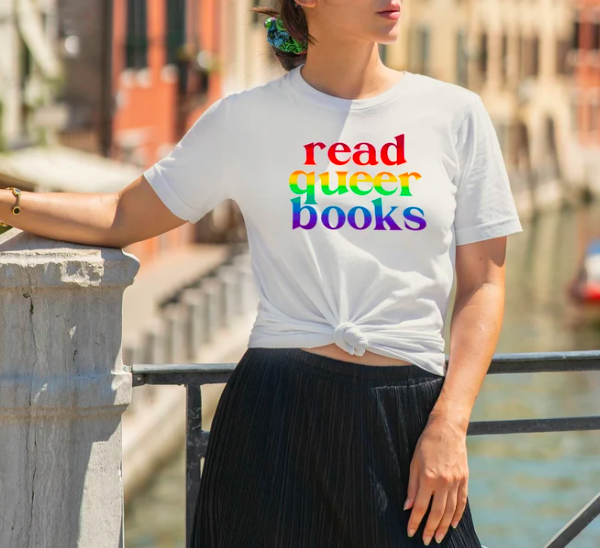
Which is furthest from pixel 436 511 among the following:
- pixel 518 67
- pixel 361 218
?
pixel 518 67

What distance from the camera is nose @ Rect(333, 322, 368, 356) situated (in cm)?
223

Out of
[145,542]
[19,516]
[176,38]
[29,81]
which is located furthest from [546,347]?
[19,516]

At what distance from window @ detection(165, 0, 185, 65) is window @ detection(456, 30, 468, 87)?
67.7 ft

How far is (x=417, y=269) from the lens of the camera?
2.27m

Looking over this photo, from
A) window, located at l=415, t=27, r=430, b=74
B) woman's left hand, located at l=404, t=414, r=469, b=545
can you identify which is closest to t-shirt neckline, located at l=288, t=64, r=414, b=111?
woman's left hand, located at l=404, t=414, r=469, b=545

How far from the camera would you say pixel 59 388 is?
2.44 m

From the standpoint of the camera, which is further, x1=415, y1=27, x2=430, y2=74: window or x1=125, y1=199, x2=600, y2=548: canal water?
x1=415, y1=27, x2=430, y2=74: window

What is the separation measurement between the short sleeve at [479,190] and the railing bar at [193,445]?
0.66 meters

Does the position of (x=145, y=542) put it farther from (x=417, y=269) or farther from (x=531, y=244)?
(x=531, y=244)

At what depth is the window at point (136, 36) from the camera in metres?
22.3

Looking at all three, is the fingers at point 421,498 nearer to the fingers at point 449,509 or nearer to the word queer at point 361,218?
the fingers at point 449,509

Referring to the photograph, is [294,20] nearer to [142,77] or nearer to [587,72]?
[142,77]

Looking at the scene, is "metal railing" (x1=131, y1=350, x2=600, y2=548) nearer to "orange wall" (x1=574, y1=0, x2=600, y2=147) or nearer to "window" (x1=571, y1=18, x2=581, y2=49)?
"orange wall" (x1=574, y1=0, x2=600, y2=147)

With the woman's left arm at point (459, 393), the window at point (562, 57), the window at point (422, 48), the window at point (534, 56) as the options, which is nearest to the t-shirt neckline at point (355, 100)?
the woman's left arm at point (459, 393)
